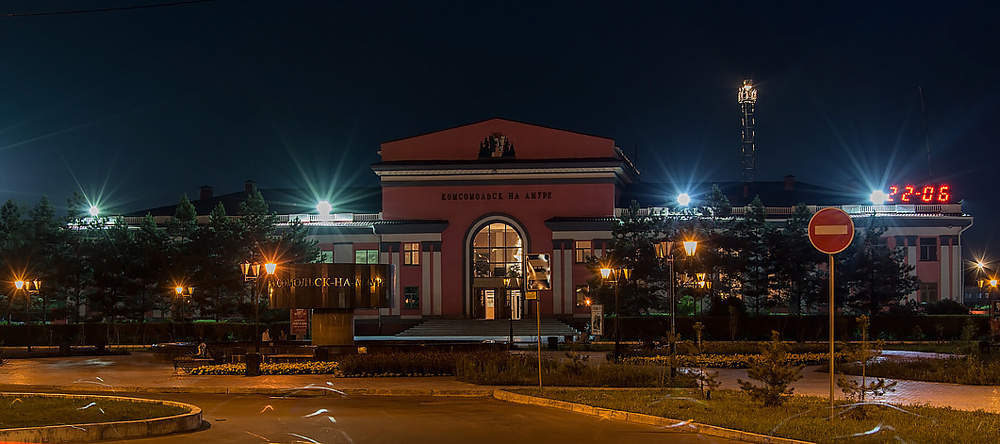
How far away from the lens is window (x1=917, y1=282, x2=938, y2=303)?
2307 inches

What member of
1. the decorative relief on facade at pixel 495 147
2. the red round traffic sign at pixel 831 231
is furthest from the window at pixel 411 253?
the red round traffic sign at pixel 831 231

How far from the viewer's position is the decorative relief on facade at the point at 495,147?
196 feet

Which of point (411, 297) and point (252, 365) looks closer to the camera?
point (252, 365)

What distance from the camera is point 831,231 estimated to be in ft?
43.5

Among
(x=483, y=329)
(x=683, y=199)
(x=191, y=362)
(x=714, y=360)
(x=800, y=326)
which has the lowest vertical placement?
(x=483, y=329)

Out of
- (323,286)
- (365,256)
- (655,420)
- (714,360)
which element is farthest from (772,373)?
(365,256)

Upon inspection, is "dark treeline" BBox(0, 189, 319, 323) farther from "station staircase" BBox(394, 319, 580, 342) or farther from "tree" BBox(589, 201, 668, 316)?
"tree" BBox(589, 201, 668, 316)

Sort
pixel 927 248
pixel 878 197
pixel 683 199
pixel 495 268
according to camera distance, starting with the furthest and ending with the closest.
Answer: pixel 683 199 < pixel 878 197 < pixel 495 268 < pixel 927 248

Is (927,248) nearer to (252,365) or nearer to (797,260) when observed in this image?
(797,260)

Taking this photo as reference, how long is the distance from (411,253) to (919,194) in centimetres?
3179

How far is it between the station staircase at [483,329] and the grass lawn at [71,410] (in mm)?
33585

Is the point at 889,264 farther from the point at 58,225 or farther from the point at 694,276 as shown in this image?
the point at 58,225

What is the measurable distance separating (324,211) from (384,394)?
1676 inches

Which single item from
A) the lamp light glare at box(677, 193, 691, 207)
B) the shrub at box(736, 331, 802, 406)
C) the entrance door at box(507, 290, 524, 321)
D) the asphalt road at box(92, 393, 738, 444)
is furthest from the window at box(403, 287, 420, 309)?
the shrub at box(736, 331, 802, 406)
